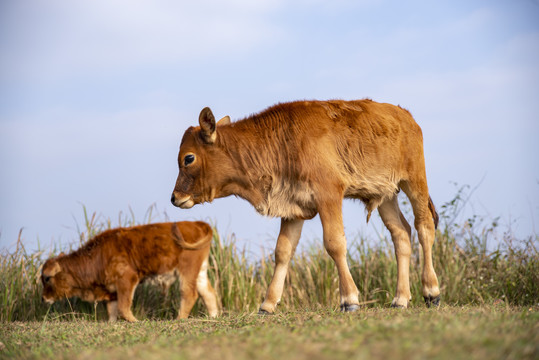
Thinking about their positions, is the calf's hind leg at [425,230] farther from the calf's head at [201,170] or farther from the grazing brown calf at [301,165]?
the calf's head at [201,170]

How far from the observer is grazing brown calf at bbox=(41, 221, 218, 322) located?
8.84 m

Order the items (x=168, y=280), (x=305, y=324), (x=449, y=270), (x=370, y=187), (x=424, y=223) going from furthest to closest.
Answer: (x=449, y=270) → (x=168, y=280) → (x=424, y=223) → (x=370, y=187) → (x=305, y=324)

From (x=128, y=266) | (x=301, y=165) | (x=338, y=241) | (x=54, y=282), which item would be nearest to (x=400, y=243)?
(x=338, y=241)

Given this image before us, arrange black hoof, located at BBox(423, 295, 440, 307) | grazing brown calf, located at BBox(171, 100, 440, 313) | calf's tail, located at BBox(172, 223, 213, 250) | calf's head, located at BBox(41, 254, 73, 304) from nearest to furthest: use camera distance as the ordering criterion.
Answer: grazing brown calf, located at BBox(171, 100, 440, 313) → black hoof, located at BBox(423, 295, 440, 307) → calf's tail, located at BBox(172, 223, 213, 250) → calf's head, located at BBox(41, 254, 73, 304)

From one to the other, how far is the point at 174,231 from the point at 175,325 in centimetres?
265

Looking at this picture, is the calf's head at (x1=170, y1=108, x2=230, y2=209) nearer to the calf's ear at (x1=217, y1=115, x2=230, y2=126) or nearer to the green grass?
the calf's ear at (x1=217, y1=115, x2=230, y2=126)

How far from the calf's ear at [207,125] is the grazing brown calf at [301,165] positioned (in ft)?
0.04

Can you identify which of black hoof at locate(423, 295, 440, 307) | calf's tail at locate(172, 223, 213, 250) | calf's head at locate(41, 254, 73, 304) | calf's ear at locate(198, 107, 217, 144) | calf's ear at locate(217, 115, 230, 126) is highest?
calf's ear at locate(217, 115, 230, 126)

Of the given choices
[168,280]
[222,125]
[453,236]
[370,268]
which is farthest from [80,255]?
[453,236]

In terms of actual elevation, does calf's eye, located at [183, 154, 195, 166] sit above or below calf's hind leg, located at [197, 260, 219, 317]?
above

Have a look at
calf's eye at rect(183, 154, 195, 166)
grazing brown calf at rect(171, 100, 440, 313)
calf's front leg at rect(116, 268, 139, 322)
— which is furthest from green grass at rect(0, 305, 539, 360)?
calf's front leg at rect(116, 268, 139, 322)

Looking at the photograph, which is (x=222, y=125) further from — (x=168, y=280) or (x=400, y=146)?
(x=168, y=280)

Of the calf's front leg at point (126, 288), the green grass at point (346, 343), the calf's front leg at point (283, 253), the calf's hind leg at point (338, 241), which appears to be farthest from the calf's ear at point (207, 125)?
the calf's front leg at point (126, 288)

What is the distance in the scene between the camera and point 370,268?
10.4 meters
